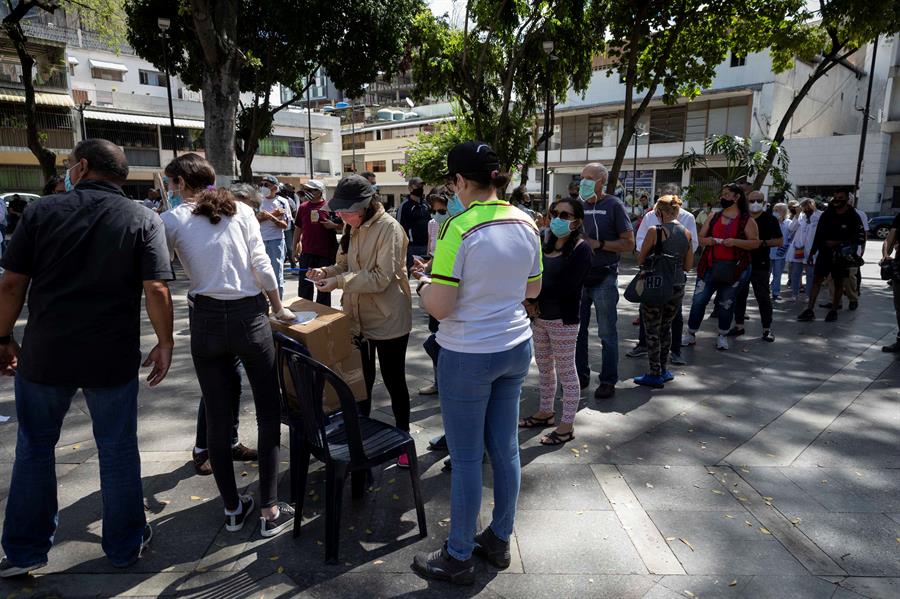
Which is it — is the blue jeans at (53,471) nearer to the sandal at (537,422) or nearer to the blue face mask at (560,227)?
the sandal at (537,422)

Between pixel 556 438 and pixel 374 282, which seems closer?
pixel 374 282

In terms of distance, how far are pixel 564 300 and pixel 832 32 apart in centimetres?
1311

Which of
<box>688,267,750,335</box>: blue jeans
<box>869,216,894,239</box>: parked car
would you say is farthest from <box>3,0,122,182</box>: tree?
<box>869,216,894,239</box>: parked car

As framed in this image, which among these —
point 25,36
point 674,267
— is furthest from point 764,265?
point 25,36

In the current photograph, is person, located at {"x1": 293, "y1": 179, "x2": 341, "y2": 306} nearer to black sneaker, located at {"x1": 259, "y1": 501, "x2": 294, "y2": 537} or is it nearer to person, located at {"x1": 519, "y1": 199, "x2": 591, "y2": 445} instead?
person, located at {"x1": 519, "y1": 199, "x2": 591, "y2": 445}

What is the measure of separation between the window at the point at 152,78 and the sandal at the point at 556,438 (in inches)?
1666

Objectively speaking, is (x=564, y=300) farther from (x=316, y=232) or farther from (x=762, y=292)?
(x=762, y=292)

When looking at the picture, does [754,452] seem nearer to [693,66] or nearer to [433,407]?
[433,407]

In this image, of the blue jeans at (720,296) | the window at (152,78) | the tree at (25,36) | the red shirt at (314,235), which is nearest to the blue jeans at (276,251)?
the red shirt at (314,235)

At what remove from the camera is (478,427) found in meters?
2.49

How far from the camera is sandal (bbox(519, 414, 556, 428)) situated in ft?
14.2

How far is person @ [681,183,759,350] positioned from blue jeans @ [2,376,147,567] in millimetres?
5740

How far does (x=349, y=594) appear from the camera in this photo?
2.52 m

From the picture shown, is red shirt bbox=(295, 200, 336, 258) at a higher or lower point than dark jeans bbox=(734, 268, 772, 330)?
higher
